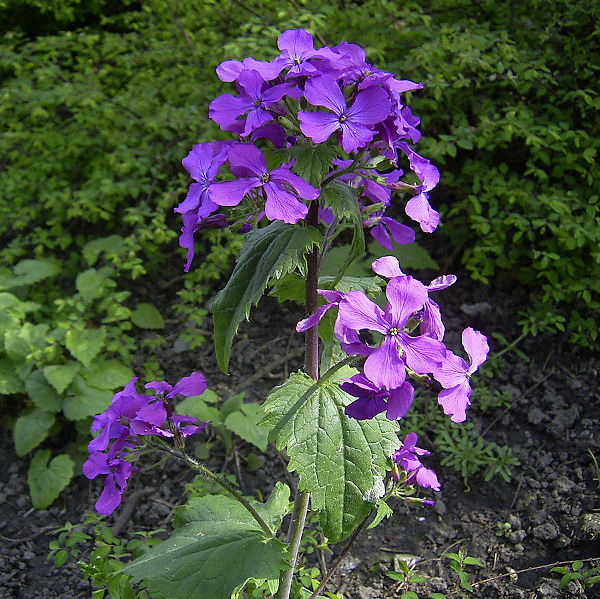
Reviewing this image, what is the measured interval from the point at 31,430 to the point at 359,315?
7.26 feet

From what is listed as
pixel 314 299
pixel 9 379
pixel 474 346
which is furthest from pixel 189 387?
pixel 9 379

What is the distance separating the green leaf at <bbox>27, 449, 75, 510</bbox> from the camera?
2.84 m

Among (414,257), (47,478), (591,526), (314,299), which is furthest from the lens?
(414,257)

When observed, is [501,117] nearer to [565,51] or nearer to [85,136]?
[565,51]

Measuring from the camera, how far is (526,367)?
3.19 meters

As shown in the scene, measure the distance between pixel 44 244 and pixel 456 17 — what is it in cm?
309

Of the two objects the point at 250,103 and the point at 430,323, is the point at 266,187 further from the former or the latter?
the point at 430,323

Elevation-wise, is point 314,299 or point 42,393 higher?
point 314,299

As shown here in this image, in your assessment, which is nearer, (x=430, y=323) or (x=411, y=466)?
(x=430, y=323)

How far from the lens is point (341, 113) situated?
1.38 m

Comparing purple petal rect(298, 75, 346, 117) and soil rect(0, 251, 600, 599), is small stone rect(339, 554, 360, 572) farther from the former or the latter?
purple petal rect(298, 75, 346, 117)

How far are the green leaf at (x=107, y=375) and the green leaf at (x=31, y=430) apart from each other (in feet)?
0.83

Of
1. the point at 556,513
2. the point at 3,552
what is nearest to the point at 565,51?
the point at 556,513

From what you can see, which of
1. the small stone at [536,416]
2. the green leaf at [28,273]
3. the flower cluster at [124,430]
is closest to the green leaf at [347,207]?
the flower cluster at [124,430]
